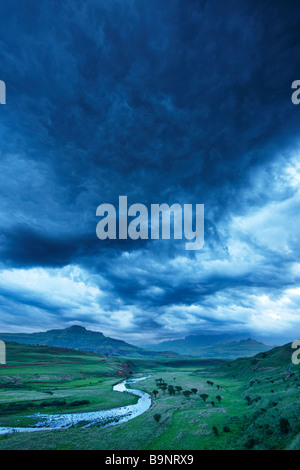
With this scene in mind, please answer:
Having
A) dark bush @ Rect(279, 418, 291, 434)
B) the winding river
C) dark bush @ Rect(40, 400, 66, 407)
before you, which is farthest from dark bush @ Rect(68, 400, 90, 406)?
dark bush @ Rect(279, 418, 291, 434)

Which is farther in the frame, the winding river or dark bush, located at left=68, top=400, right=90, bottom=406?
dark bush, located at left=68, top=400, right=90, bottom=406

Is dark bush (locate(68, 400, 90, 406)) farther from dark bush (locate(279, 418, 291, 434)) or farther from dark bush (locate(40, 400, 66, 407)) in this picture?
dark bush (locate(279, 418, 291, 434))

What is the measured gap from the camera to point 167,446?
123 feet

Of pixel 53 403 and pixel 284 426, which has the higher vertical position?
pixel 284 426

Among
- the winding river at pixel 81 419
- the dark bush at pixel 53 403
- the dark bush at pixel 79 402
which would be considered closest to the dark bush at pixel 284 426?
the winding river at pixel 81 419

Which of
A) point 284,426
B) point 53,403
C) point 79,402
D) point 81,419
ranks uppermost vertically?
point 284,426

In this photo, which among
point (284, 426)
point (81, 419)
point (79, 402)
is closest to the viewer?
point (284, 426)

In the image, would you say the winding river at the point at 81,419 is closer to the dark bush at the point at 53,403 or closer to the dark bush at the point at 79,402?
the dark bush at the point at 79,402

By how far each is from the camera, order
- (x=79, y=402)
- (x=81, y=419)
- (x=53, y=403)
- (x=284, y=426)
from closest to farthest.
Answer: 1. (x=284, y=426)
2. (x=81, y=419)
3. (x=53, y=403)
4. (x=79, y=402)

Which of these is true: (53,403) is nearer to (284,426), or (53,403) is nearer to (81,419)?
(81,419)

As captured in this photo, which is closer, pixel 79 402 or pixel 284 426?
pixel 284 426

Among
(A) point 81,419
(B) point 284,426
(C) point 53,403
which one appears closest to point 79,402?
(C) point 53,403
